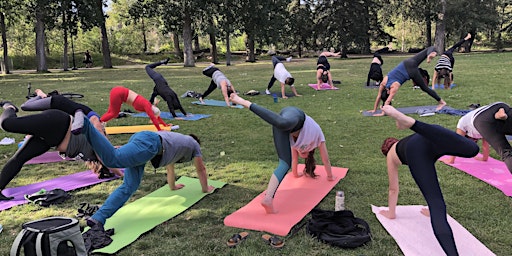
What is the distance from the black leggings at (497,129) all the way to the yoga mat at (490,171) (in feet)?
1.01

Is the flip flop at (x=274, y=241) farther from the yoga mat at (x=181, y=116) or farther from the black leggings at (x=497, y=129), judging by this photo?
the yoga mat at (x=181, y=116)

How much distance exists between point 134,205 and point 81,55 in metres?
38.0

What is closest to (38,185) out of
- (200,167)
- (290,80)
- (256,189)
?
(200,167)

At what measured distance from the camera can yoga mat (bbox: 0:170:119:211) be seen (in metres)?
4.99

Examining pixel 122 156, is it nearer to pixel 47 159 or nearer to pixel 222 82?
pixel 47 159

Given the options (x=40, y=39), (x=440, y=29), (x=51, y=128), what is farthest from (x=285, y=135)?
(x=440, y=29)

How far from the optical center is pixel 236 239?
149 inches

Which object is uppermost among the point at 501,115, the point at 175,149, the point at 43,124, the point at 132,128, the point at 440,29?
the point at 440,29

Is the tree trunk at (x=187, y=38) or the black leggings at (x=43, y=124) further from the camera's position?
the tree trunk at (x=187, y=38)

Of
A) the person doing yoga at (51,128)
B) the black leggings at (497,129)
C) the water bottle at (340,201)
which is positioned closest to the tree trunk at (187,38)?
the person doing yoga at (51,128)

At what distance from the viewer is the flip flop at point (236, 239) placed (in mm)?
3733

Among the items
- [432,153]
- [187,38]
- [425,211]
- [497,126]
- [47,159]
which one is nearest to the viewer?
[432,153]

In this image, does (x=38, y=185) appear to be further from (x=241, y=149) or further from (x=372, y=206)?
(x=372, y=206)

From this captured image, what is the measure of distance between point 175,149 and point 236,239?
4.42 ft
